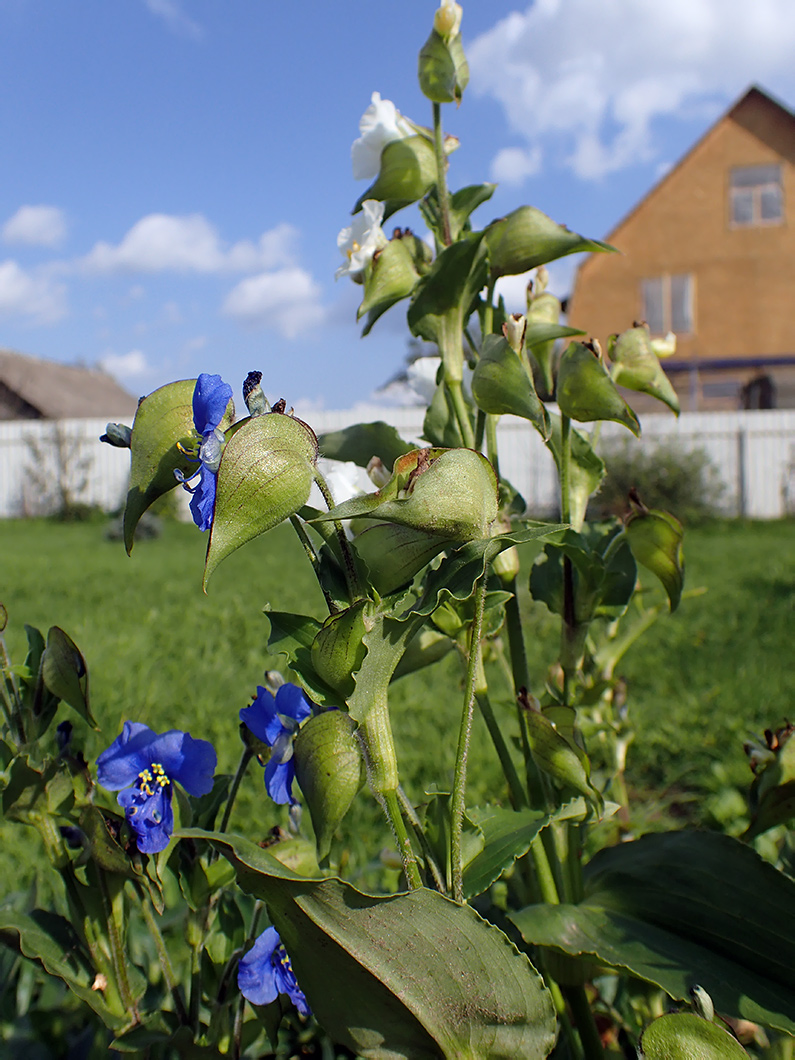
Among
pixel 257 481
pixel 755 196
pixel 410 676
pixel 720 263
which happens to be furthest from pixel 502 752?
pixel 755 196

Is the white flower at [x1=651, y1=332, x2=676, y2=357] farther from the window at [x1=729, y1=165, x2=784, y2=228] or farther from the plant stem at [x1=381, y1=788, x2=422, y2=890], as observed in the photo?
the window at [x1=729, y1=165, x2=784, y2=228]

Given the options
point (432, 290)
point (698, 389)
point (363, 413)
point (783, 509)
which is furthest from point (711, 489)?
point (432, 290)

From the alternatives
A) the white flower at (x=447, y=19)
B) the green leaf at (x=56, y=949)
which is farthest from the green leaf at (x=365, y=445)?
the green leaf at (x=56, y=949)

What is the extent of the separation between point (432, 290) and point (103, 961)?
678mm

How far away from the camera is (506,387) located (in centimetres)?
61

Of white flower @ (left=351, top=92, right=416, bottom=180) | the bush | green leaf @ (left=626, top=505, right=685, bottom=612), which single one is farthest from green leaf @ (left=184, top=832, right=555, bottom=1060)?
the bush

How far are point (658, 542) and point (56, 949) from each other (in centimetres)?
66

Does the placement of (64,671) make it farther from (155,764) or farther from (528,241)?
(528,241)

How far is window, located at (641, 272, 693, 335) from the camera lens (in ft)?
44.0

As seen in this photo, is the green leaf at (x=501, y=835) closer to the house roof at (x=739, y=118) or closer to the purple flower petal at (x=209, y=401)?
the purple flower petal at (x=209, y=401)

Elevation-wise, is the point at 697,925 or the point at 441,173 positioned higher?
the point at 441,173

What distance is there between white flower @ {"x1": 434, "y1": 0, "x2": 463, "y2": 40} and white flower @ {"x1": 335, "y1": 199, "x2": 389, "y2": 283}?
0.16 m

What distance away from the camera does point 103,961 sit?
0.72 m

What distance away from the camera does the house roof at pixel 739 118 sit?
1304 centimetres
